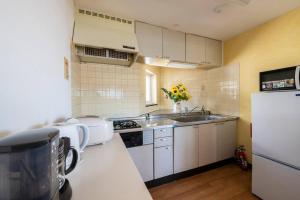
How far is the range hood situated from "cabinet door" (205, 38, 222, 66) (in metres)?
1.38

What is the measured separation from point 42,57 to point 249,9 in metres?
2.14

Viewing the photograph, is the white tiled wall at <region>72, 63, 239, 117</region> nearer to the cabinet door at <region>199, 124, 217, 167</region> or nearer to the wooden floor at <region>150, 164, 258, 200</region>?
the cabinet door at <region>199, 124, 217, 167</region>

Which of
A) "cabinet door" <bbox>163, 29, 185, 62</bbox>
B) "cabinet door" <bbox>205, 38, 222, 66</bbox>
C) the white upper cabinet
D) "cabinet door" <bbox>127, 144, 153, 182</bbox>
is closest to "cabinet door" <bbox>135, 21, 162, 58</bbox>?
the white upper cabinet

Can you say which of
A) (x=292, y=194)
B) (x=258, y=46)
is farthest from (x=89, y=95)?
(x=258, y=46)

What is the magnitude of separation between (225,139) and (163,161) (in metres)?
1.18

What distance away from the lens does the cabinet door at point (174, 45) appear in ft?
6.76

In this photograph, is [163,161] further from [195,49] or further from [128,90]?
[195,49]

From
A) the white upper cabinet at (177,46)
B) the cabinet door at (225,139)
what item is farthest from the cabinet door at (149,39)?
the cabinet door at (225,139)

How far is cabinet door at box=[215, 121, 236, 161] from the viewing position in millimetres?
2248

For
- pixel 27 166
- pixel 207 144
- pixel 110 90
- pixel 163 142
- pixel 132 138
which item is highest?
pixel 110 90

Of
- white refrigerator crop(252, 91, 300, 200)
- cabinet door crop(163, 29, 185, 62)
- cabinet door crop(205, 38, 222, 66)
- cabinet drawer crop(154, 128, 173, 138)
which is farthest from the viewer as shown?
cabinet door crop(205, 38, 222, 66)

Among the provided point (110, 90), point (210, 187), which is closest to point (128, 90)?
point (110, 90)

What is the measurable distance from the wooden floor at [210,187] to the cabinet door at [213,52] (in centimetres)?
181

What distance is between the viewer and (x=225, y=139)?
2.32m
